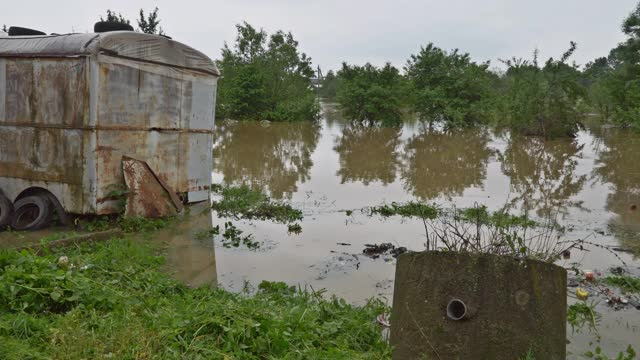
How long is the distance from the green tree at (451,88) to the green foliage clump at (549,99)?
2.23 metres

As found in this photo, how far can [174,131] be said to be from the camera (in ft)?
30.1

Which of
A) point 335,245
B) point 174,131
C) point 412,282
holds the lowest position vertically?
point 335,245

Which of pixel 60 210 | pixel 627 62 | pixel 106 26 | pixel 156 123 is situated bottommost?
pixel 60 210

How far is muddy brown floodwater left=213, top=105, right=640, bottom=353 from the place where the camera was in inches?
245

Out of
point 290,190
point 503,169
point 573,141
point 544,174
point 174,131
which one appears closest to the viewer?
point 174,131

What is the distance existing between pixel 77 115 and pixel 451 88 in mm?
24441

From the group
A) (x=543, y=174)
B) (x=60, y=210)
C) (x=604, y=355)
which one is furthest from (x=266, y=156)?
→ (x=604, y=355)

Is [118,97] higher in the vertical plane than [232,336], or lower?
higher

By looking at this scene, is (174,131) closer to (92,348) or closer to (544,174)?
(92,348)

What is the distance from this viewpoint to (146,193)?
8.30 meters

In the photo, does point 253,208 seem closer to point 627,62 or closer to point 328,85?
point 627,62

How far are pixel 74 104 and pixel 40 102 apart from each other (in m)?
A: 0.71

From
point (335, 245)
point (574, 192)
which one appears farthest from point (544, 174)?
point (335, 245)

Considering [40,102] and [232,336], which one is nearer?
[232,336]
